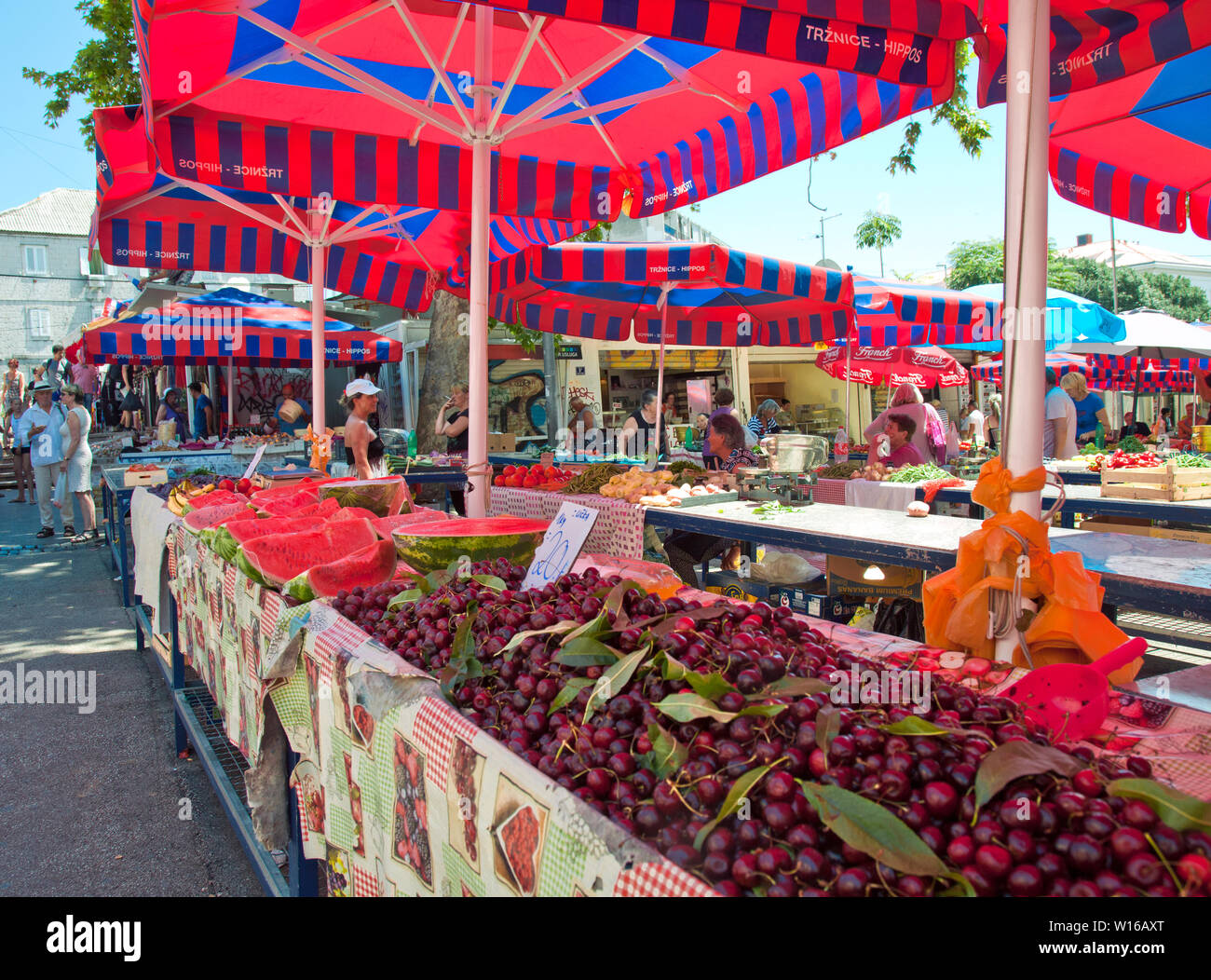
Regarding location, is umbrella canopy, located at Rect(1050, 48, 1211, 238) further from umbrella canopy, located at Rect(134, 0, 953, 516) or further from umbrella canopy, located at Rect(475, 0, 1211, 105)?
umbrella canopy, located at Rect(134, 0, 953, 516)

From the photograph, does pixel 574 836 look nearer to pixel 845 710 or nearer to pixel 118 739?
pixel 845 710

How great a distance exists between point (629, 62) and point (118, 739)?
450 centimetres

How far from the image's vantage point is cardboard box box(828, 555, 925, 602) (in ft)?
13.9

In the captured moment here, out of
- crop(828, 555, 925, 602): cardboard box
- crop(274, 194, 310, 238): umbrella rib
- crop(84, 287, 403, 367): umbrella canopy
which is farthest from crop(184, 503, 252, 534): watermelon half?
crop(84, 287, 403, 367): umbrella canopy

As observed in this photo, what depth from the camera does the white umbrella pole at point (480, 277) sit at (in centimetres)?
378

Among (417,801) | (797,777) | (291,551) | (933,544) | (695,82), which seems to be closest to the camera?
(797,777)

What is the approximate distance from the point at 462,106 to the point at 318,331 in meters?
3.23

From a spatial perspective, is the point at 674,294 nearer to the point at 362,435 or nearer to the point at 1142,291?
the point at 362,435

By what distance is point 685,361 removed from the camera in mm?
20812

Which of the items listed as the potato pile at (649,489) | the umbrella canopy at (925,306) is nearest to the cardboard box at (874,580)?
the potato pile at (649,489)

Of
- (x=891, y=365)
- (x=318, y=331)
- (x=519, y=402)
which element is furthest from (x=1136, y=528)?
(x=519, y=402)

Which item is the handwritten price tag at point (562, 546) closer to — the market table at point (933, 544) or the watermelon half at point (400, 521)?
the watermelon half at point (400, 521)

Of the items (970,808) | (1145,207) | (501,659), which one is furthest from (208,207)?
(970,808)

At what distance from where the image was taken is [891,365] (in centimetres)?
1281
